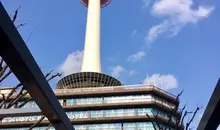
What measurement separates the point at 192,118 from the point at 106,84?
220ft

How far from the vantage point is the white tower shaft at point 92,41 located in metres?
83.3

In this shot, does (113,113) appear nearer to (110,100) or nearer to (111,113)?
(111,113)

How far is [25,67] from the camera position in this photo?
100 inches

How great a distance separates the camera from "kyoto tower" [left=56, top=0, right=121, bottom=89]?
7862 cm

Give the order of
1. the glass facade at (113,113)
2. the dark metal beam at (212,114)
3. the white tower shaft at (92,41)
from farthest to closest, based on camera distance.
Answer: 1. the white tower shaft at (92,41)
2. the glass facade at (113,113)
3. the dark metal beam at (212,114)

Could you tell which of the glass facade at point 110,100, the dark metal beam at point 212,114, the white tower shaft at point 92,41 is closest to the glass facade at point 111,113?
the glass facade at point 110,100

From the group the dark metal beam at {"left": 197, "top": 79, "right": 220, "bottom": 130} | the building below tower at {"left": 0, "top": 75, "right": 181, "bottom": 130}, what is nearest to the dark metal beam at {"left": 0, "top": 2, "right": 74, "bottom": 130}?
the dark metal beam at {"left": 197, "top": 79, "right": 220, "bottom": 130}

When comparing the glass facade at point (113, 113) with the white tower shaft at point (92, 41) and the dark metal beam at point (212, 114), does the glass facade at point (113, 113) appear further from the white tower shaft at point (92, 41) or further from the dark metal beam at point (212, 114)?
the dark metal beam at point (212, 114)

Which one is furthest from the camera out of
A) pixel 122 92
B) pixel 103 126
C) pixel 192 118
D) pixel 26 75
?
pixel 122 92

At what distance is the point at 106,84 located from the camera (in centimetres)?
7994

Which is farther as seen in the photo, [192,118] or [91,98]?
[91,98]

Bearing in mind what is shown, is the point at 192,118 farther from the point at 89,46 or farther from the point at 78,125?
the point at 89,46

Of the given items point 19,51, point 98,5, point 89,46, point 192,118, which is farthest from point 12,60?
point 98,5

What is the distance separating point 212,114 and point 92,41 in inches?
3261
